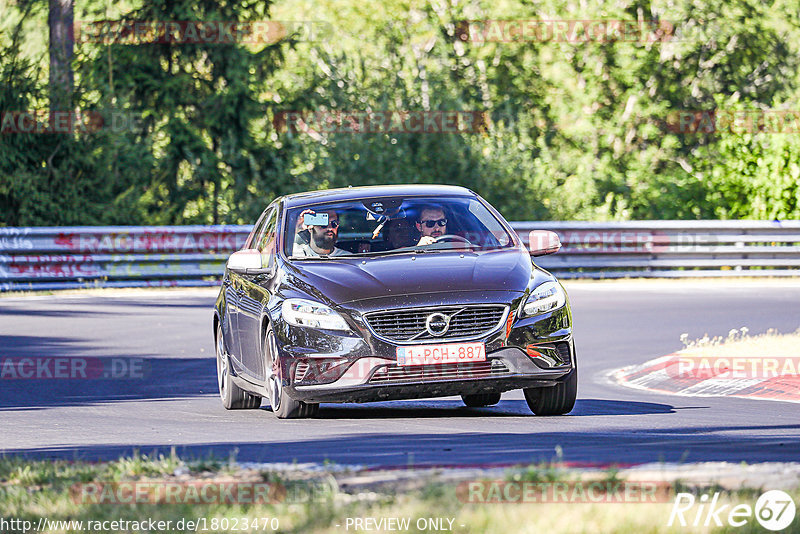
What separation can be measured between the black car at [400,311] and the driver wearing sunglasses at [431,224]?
1 centimetres

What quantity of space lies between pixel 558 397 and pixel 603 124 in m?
34.8

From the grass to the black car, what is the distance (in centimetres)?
296

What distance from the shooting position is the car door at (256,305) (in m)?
11.2

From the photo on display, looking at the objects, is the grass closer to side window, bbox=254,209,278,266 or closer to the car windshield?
the car windshield

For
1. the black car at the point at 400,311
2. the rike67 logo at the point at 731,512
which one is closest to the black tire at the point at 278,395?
the black car at the point at 400,311

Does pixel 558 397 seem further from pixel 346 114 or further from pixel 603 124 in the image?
pixel 603 124

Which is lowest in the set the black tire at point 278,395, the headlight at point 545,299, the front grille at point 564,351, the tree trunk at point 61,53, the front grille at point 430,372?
the black tire at point 278,395

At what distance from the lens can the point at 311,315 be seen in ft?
34.1

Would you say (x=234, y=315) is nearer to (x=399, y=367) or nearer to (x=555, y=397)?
(x=399, y=367)

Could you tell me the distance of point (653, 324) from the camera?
1988 centimetres

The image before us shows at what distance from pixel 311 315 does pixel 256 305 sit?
110 centimetres

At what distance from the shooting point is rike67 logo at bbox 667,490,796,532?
5508mm

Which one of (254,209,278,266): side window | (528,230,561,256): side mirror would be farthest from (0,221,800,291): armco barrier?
(528,230,561,256): side mirror

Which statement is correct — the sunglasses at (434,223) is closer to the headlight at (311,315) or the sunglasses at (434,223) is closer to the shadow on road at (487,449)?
the headlight at (311,315)
